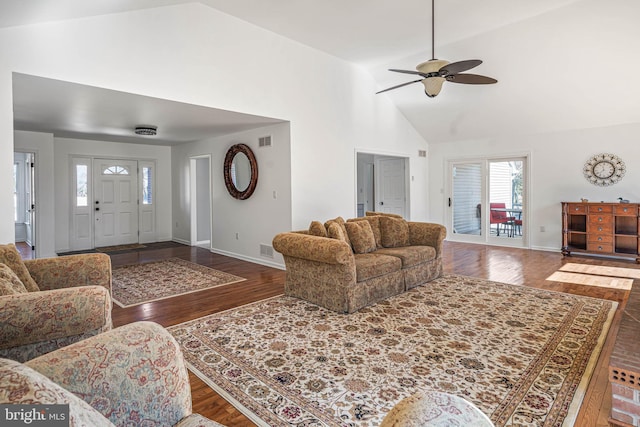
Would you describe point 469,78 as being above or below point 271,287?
above

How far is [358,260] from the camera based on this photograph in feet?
12.3

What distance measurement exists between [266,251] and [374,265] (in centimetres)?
258

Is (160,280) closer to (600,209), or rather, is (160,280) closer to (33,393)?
(33,393)

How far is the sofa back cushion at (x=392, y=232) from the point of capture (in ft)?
15.3

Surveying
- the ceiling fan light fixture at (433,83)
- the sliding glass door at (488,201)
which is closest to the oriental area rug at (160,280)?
the ceiling fan light fixture at (433,83)

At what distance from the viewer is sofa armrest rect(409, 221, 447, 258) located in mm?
4625

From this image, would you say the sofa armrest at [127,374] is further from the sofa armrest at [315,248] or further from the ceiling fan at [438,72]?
the ceiling fan at [438,72]

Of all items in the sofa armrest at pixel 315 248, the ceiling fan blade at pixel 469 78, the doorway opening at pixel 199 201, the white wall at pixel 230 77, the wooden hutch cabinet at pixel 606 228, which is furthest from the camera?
the doorway opening at pixel 199 201

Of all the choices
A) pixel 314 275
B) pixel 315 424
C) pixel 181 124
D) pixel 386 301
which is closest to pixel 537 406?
pixel 315 424

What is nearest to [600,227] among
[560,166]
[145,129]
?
[560,166]

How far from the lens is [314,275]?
3.70m

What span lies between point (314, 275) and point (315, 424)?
1.91m

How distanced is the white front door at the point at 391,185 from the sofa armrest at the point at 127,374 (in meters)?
7.47

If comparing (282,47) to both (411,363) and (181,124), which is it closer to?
(181,124)
